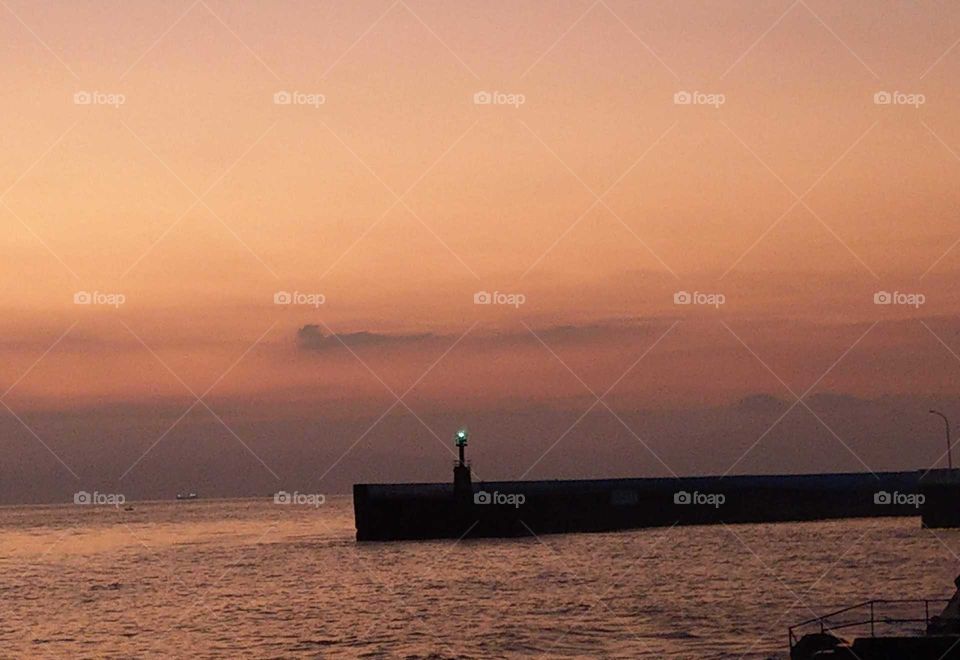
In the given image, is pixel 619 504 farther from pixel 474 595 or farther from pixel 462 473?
pixel 474 595

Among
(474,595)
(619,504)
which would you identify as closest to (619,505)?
(619,504)

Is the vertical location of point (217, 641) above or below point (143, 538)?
below

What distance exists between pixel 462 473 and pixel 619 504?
116ft

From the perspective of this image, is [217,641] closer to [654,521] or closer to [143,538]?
[654,521]

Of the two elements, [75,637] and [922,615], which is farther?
[75,637]

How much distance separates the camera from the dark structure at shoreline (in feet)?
385

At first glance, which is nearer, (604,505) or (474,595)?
(474,595)

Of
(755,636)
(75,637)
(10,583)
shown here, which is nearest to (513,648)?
(755,636)

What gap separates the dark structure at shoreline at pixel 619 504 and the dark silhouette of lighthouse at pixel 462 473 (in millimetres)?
102

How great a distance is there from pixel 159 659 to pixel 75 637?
10.6 metres

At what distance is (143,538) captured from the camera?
560 ft

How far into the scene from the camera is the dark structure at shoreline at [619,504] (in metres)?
117

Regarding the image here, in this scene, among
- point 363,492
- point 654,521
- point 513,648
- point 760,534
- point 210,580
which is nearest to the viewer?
point 513,648

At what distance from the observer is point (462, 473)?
4341 inches
